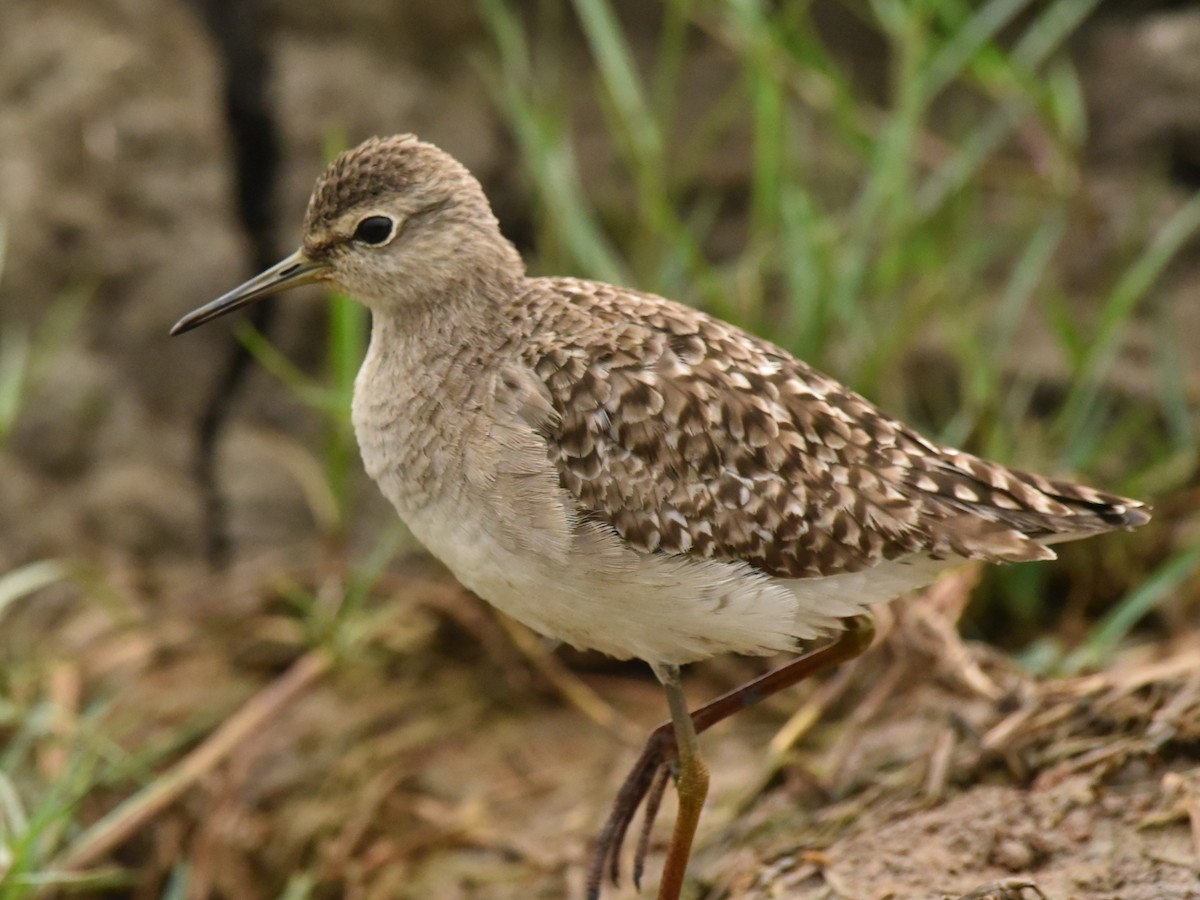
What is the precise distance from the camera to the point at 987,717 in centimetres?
450

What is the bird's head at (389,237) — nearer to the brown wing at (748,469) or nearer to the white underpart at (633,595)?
the brown wing at (748,469)

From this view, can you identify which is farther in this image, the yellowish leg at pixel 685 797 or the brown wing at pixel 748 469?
the yellowish leg at pixel 685 797

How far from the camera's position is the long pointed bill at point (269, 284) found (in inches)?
161

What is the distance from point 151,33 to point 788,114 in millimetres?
2875

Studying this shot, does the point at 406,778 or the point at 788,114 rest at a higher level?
the point at 788,114

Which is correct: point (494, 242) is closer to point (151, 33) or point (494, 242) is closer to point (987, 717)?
point (987, 717)

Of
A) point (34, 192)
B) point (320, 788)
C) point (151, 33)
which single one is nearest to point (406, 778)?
point (320, 788)

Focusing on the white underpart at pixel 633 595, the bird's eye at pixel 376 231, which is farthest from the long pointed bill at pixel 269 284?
the white underpart at pixel 633 595

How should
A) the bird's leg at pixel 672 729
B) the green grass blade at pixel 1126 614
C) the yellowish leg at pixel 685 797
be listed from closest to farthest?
1. the yellowish leg at pixel 685 797
2. the bird's leg at pixel 672 729
3. the green grass blade at pixel 1126 614

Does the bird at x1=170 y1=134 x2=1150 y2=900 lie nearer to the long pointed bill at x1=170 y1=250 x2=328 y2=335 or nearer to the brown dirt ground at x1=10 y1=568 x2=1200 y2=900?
the long pointed bill at x1=170 y1=250 x2=328 y2=335

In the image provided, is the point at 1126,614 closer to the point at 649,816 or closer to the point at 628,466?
the point at 649,816

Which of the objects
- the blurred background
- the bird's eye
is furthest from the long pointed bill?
the blurred background

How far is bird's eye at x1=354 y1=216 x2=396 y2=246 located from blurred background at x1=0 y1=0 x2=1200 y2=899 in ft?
4.53

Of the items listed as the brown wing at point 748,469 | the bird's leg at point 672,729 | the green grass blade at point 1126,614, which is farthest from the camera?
the green grass blade at point 1126,614
